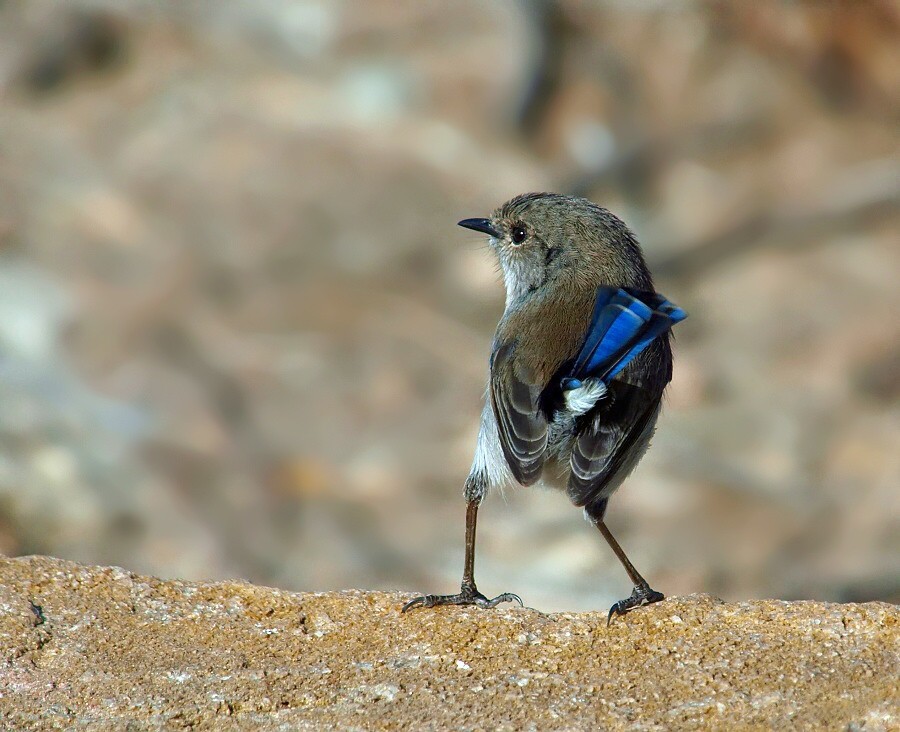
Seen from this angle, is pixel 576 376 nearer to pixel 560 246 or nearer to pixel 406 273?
pixel 560 246

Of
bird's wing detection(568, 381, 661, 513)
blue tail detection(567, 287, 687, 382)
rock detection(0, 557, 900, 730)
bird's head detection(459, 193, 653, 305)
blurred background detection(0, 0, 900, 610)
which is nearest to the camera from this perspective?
rock detection(0, 557, 900, 730)

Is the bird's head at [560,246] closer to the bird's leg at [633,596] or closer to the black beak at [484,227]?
the black beak at [484,227]

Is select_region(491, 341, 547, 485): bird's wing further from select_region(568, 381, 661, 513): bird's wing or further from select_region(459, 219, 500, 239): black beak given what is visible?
select_region(459, 219, 500, 239): black beak

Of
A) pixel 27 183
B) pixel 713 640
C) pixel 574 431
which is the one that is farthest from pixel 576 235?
pixel 27 183

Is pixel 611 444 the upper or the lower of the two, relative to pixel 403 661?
upper

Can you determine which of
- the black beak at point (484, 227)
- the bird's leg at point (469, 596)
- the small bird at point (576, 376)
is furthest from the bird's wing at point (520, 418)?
the black beak at point (484, 227)

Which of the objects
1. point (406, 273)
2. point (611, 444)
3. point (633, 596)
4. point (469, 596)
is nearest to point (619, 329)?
point (611, 444)

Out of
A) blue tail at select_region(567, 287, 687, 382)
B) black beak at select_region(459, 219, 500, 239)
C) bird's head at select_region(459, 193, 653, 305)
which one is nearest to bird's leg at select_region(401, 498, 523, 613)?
blue tail at select_region(567, 287, 687, 382)
